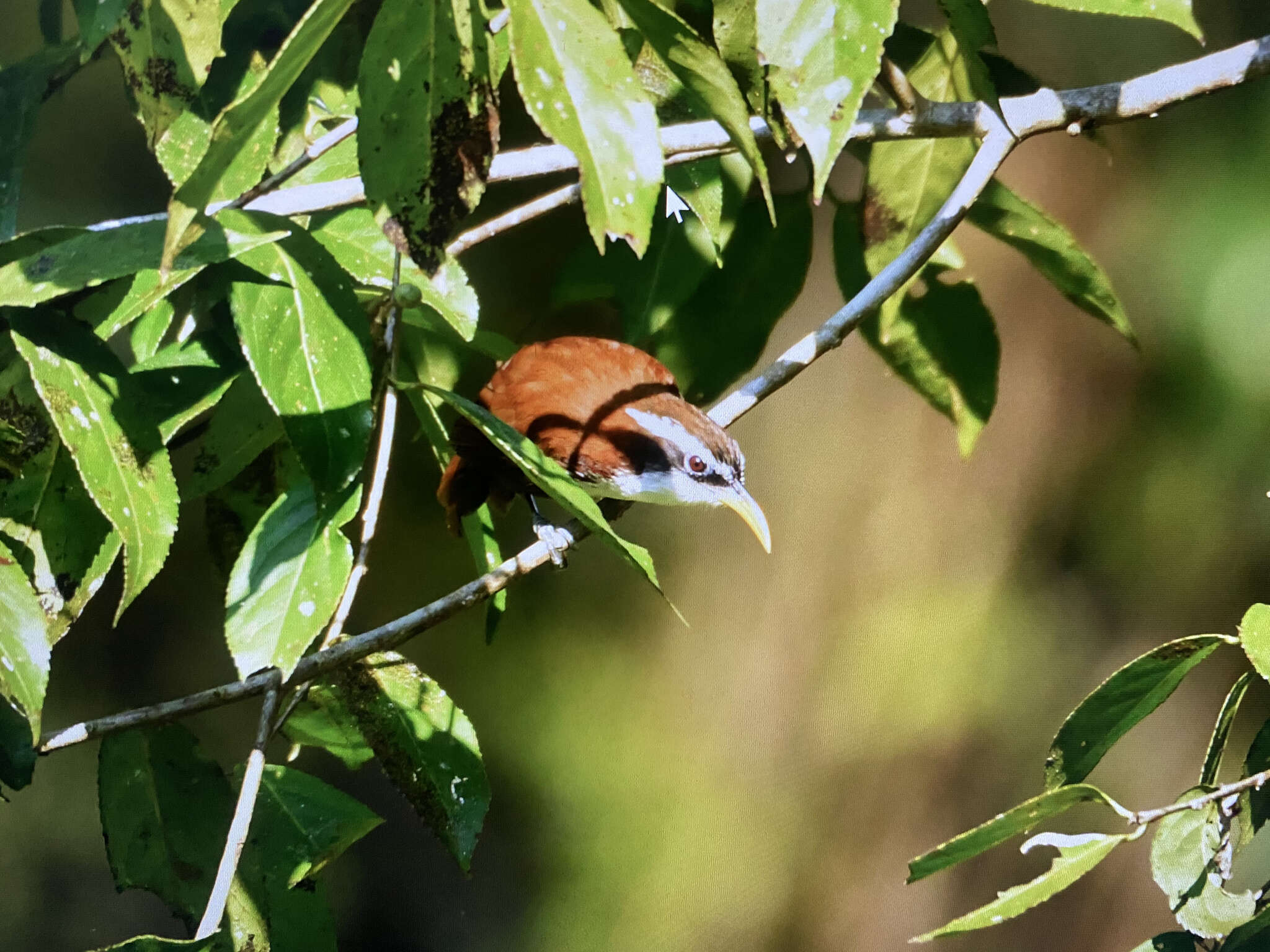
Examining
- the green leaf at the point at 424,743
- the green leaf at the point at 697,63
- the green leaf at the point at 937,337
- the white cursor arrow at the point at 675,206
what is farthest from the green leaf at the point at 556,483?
the green leaf at the point at 937,337

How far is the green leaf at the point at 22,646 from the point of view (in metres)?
0.57

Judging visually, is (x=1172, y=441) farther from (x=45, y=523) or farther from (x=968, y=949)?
(x=45, y=523)

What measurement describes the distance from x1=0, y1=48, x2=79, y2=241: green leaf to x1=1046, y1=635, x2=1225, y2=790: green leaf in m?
Result: 0.90

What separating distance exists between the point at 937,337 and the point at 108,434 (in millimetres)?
746

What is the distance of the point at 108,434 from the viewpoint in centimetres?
65

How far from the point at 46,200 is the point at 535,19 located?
75 centimetres

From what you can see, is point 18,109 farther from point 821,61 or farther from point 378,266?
point 821,61

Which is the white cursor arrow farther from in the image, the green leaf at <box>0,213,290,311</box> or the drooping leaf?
the drooping leaf

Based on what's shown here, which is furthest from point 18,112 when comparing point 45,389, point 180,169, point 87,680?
point 87,680

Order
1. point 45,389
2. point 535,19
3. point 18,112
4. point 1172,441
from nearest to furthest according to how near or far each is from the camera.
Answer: point 535,19 → point 45,389 → point 18,112 → point 1172,441

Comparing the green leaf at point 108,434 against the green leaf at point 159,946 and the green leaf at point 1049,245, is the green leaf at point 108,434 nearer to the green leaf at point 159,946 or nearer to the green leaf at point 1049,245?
the green leaf at point 159,946

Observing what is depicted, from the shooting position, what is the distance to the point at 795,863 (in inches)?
56.7

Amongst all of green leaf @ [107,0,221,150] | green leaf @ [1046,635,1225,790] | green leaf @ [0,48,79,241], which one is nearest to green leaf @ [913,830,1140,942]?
green leaf @ [1046,635,1225,790]

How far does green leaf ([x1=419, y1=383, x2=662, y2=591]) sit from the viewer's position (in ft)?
1.74
